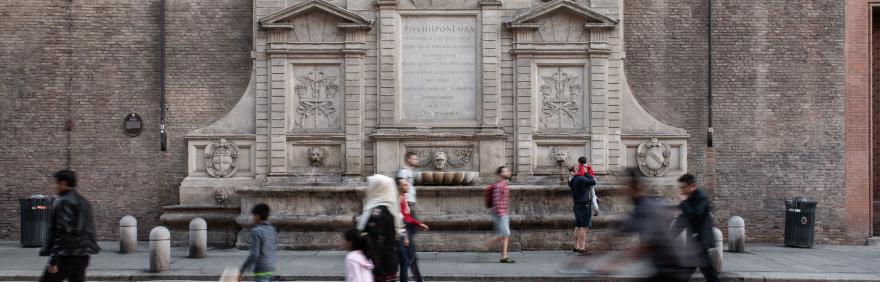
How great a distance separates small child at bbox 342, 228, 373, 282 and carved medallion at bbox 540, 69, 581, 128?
10.4 metres

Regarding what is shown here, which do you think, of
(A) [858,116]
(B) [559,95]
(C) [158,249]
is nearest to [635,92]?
(B) [559,95]

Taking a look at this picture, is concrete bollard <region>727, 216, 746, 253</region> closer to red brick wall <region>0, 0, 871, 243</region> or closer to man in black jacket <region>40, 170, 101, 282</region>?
red brick wall <region>0, 0, 871, 243</region>

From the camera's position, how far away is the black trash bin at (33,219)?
18.5 meters

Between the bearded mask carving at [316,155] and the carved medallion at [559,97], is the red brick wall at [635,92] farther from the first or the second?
the bearded mask carving at [316,155]

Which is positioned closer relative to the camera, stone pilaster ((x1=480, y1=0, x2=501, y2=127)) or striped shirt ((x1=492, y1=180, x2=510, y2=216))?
striped shirt ((x1=492, y1=180, x2=510, y2=216))

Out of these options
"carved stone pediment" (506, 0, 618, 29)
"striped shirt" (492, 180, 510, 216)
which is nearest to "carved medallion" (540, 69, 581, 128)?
"carved stone pediment" (506, 0, 618, 29)

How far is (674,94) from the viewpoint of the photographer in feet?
65.8

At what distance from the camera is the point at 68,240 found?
9.61m

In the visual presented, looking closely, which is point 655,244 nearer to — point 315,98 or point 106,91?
point 315,98

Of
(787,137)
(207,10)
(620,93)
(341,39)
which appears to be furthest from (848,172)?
(207,10)

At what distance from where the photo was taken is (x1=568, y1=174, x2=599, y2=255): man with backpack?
53.3 ft

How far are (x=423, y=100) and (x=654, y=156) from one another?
4837 mm

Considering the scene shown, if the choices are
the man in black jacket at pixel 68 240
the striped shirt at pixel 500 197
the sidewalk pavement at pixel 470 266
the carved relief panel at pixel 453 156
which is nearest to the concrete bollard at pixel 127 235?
the sidewalk pavement at pixel 470 266

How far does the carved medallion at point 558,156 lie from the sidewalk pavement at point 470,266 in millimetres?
2108
